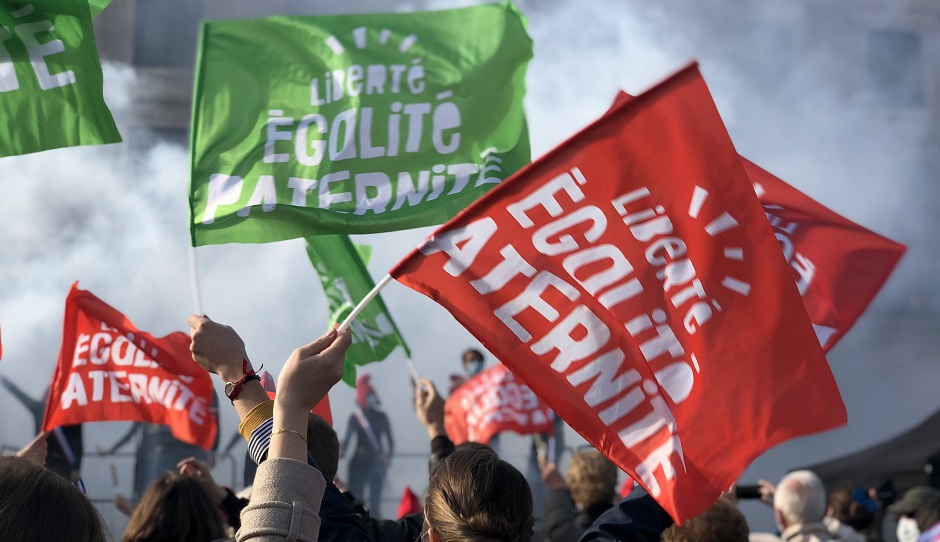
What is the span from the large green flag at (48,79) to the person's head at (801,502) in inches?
72.3

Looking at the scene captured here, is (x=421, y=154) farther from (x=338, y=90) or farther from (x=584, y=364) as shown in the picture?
(x=584, y=364)

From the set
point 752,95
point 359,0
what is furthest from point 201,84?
point 752,95

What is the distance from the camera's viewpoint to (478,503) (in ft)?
4.92

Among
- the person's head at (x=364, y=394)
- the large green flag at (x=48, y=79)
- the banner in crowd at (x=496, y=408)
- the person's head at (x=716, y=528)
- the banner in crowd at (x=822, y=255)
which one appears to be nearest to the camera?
the person's head at (x=716, y=528)

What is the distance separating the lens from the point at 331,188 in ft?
9.88

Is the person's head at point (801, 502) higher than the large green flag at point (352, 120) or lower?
lower

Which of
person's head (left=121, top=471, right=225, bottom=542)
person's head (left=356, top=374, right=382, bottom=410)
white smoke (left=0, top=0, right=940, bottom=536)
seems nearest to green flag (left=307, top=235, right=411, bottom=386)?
person's head (left=121, top=471, right=225, bottom=542)

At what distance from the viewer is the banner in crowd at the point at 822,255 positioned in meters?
3.06

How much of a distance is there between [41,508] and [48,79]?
168 cm

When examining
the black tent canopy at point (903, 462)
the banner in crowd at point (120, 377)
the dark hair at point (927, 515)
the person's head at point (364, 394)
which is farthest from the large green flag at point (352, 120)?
the person's head at point (364, 394)

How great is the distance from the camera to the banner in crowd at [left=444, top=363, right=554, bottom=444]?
468 cm

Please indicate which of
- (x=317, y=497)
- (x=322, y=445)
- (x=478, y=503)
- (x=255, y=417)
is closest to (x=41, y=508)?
(x=317, y=497)

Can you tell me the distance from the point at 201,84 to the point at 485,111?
2.80 ft

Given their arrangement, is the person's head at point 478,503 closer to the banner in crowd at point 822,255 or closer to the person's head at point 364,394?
the banner in crowd at point 822,255
